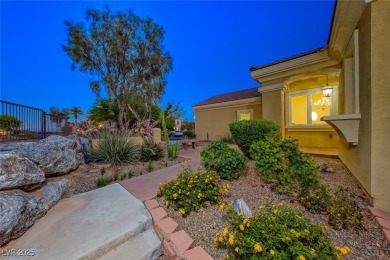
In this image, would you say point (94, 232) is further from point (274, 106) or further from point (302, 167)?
point (274, 106)

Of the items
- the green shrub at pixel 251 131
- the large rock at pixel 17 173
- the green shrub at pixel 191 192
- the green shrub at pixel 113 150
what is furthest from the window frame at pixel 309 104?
the large rock at pixel 17 173

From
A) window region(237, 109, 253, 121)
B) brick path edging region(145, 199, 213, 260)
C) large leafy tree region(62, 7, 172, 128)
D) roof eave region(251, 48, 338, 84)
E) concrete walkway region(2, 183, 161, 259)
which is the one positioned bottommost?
brick path edging region(145, 199, 213, 260)

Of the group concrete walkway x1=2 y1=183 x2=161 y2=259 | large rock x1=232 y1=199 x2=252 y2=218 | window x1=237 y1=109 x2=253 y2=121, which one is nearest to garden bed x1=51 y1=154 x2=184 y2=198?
concrete walkway x1=2 y1=183 x2=161 y2=259

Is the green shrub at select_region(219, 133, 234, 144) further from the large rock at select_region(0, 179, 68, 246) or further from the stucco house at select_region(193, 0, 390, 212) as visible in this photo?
the large rock at select_region(0, 179, 68, 246)

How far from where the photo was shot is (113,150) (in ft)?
16.0

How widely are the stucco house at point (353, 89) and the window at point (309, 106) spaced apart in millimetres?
56

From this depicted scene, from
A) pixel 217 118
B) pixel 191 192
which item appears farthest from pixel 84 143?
pixel 217 118

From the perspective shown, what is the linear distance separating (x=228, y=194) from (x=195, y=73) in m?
94.0

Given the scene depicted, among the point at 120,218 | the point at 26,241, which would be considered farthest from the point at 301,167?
the point at 26,241

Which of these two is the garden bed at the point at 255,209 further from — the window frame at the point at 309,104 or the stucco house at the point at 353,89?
the window frame at the point at 309,104

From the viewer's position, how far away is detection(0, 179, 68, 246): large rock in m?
1.87

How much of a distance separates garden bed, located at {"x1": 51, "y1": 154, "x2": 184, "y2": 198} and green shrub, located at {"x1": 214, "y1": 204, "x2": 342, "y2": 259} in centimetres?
309

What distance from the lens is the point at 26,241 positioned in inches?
74.9

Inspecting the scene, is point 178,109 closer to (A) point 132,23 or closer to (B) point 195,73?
(A) point 132,23
